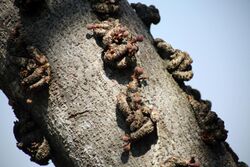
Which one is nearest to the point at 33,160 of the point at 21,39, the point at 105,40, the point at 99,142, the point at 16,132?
the point at 16,132

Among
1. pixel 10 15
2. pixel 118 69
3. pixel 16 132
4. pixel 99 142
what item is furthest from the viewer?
pixel 16 132

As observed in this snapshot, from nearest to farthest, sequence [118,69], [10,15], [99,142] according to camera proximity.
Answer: [99,142] → [118,69] → [10,15]

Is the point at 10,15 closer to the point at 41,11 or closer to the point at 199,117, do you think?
the point at 41,11

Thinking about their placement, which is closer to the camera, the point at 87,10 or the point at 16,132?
the point at 87,10

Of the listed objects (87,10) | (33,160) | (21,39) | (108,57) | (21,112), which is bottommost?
(33,160)

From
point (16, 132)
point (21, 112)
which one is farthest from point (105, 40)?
point (16, 132)

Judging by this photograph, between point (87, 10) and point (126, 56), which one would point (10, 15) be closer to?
point (87, 10)

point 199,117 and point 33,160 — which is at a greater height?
point 199,117
